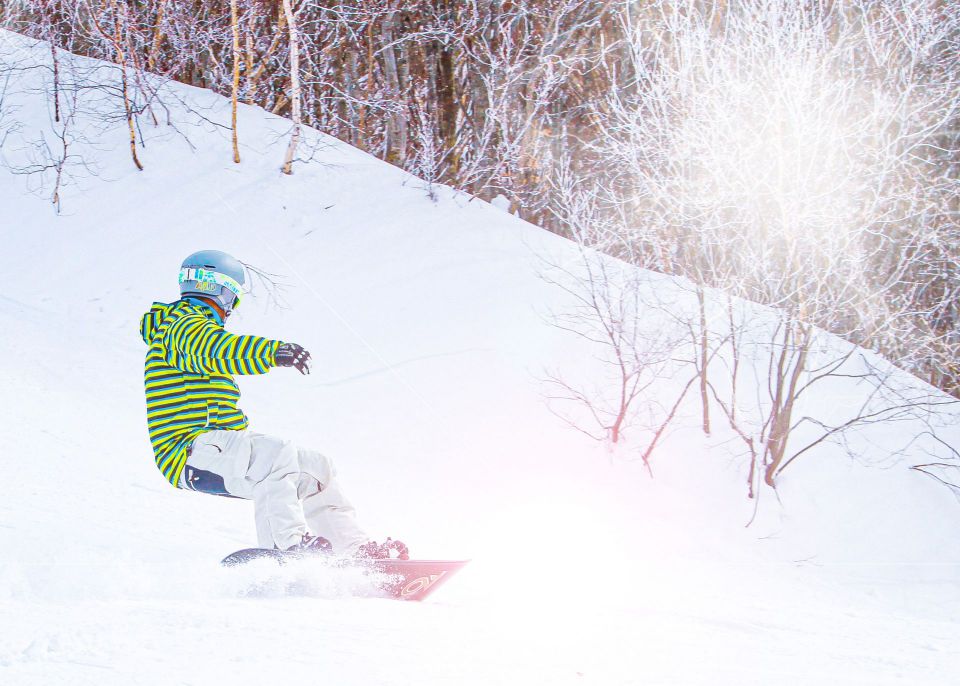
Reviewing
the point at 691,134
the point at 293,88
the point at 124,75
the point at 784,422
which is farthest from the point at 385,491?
the point at 124,75

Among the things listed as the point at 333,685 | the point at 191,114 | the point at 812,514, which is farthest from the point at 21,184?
the point at 333,685

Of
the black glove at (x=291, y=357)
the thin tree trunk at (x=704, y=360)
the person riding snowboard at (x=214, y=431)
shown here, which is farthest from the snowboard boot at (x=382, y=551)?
the thin tree trunk at (x=704, y=360)

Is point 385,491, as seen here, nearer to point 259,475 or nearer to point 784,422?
point 259,475

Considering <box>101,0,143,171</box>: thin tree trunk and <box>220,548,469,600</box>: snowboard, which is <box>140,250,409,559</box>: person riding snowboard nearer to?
<box>220,548,469,600</box>: snowboard

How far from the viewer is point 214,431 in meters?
3.38

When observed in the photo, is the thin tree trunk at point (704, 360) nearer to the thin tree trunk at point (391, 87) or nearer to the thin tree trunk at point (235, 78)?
the thin tree trunk at point (235, 78)

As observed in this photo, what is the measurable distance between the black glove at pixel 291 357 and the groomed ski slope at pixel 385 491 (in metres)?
0.80

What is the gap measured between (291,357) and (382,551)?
3.09 ft

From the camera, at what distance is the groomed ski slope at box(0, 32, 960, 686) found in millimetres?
2586

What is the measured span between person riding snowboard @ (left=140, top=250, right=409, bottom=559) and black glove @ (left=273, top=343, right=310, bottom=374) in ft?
0.34

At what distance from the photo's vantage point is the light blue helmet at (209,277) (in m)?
3.45

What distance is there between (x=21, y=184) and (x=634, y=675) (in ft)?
38.6

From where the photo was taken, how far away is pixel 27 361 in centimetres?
748

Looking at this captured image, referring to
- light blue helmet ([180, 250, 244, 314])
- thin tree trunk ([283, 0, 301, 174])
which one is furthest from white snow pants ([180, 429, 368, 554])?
thin tree trunk ([283, 0, 301, 174])
